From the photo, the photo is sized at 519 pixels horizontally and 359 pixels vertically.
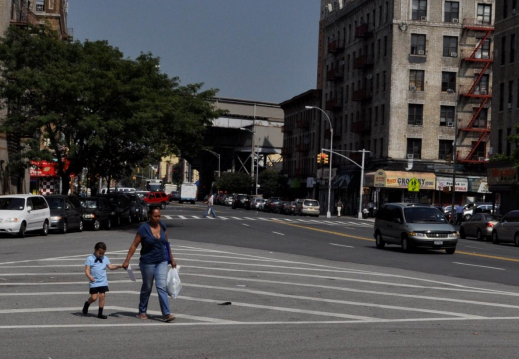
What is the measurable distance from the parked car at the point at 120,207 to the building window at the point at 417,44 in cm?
3980

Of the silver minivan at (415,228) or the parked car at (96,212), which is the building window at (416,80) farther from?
the silver minivan at (415,228)

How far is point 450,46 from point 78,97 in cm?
4868

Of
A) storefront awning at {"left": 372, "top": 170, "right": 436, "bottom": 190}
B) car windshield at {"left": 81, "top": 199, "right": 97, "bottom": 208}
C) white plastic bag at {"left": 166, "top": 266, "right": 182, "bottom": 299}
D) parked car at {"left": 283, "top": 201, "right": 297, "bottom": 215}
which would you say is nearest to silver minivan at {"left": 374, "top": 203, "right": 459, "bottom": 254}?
car windshield at {"left": 81, "top": 199, "right": 97, "bottom": 208}

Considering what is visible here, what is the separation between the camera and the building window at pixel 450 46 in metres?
83.6

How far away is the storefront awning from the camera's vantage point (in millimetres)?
81062

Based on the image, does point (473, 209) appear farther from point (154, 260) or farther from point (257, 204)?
point (154, 260)

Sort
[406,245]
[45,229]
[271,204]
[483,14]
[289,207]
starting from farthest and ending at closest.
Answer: [271,204] → [289,207] → [483,14] → [45,229] → [406,245]

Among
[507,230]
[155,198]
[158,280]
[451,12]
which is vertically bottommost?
[158,280]

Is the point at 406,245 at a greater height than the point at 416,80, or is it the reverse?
the point at 416,80

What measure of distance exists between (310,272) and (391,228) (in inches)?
470

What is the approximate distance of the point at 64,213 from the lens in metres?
39.9

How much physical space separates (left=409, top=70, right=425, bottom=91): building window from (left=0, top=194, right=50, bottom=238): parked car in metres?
52.2

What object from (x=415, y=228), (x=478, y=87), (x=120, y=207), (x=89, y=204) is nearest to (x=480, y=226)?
(x=415, y=228)

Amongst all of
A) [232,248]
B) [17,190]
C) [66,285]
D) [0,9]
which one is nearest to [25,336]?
[66,285]
